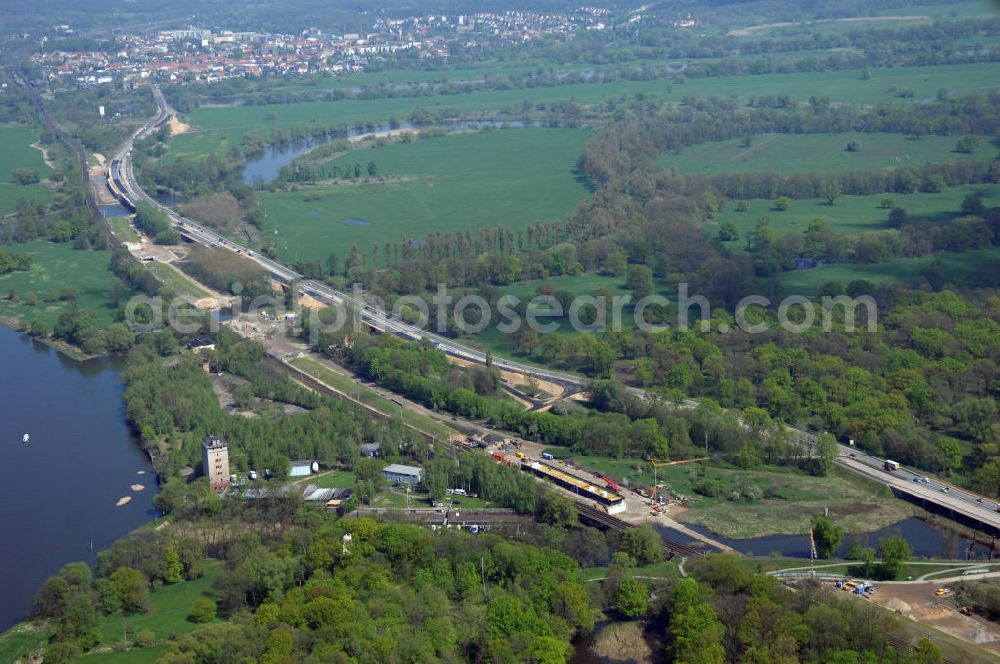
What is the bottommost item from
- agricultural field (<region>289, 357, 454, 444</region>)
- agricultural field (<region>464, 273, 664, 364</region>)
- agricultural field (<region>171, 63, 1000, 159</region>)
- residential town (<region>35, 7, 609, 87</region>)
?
agricultural field (<region>289, 357, 454, 444</region>)

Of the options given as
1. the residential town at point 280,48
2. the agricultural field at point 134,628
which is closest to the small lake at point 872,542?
the agricultural field at point 134,628

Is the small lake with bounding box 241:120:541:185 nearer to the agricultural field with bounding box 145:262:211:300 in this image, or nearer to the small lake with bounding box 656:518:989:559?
the agricultural field with bounding box 145:262:211:300

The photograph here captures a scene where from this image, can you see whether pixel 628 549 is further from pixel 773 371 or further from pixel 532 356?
pixel 532 356

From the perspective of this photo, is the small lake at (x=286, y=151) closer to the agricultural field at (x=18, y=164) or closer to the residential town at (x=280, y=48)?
the agricultural field at (x=18, y=164)

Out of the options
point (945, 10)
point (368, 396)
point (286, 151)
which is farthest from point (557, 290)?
point (945, 10)

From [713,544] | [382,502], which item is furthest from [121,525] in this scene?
[713,544]

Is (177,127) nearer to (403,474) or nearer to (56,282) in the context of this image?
(56,282)

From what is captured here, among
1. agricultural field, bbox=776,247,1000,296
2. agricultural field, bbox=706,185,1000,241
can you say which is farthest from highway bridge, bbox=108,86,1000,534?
agricultural field, bbox=706,185,1000,241
